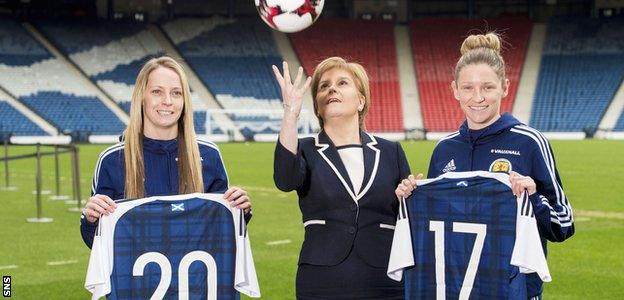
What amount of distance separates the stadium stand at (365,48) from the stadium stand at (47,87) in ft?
38.6

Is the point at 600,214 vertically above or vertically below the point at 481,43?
below

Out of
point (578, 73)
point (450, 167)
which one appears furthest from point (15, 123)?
point (450, 167)

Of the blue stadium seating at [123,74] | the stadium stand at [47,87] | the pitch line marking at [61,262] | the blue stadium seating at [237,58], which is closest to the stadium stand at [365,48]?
the blue stadium seating at [237,58]

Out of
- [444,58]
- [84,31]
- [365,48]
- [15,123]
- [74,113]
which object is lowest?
[15,123]

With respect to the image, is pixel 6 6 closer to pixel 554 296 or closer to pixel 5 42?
pixel 5 42

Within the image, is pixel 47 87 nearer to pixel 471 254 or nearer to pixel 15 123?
pixel 15 123

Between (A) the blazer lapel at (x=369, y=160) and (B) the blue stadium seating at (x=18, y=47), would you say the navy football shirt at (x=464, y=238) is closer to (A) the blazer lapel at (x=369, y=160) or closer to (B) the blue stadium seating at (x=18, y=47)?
(A) the blazer lapel at (x=369, y=160)

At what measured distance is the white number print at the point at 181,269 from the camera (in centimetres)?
502

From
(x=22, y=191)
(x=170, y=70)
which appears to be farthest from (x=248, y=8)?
(x=170, y=70)

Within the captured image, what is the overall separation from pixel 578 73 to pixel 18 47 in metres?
29.2

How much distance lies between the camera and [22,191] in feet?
63.9

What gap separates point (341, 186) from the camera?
193 inches

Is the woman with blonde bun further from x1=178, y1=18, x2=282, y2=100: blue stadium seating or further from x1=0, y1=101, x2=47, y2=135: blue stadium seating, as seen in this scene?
x1=178, y1=18, x2=282, y2=100: blue stadium seating

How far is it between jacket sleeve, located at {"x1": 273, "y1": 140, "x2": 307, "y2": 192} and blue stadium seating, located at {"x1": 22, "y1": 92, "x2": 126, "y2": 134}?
1589 inches
